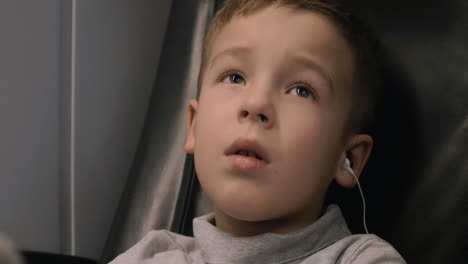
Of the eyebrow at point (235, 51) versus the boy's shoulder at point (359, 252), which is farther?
the eyebrow at point (235, 51)

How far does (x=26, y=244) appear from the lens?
156 centimetres

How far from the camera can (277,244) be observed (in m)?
0.88

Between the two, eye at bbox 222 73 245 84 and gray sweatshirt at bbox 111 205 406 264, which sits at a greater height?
eye at bbox 222 73 245 84

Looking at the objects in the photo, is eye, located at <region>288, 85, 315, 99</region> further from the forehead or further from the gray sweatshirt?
the gray sweatshirt

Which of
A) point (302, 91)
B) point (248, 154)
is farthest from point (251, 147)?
point (302, 91)

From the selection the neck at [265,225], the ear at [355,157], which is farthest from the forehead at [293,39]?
the neck at [265,225]

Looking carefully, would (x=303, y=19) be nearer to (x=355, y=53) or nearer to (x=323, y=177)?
(x=355, y=53)

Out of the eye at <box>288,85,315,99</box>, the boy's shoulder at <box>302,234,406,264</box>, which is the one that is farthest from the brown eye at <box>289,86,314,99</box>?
the boy's shoulder at <box>302,234,406,264</box>

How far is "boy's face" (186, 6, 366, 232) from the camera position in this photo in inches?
33.3

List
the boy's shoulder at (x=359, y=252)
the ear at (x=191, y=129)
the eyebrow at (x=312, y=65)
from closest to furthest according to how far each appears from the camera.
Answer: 1. the boy's shoulder at (x=359, y=252)
2. the eyebrow at (x=312, y=65)
3. the ear at (x=191, y=129)

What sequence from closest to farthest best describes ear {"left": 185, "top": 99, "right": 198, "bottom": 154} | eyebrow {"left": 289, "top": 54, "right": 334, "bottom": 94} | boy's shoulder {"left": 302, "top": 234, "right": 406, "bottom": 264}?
boy's shoulder {"left": 302, "top": 234, "right": 406, "bottom": 264}
eyebrow {"left": 289, "top": 54, "right": 334, "bottom": 94}
ear {"left": 185, "top": 99, "right": 198, "bottom": 154}

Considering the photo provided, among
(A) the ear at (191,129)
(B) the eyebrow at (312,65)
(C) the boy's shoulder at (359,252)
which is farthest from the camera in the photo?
(A) the ear at (191,129)

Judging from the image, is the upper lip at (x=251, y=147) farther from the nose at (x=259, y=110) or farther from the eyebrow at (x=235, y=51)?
the eyebrow at (x=235, y=51)

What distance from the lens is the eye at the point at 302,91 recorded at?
2.95 feet
